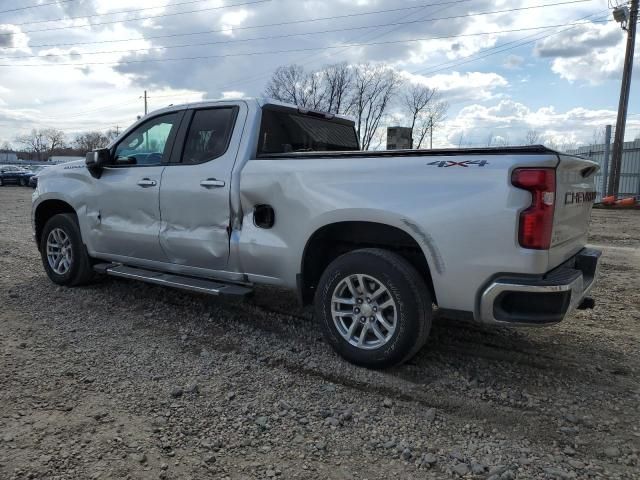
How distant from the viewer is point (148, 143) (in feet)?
17.7

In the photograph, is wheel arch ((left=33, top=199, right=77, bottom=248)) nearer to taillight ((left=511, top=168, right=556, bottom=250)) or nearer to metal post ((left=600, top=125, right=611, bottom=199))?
taillight ((left=511, top=168, right=556, bottom=250))

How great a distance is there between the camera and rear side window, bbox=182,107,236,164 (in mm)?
4715

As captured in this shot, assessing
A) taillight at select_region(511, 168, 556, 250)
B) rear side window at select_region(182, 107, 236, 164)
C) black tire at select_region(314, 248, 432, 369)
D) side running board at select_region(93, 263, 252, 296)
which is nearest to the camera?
taillight at select_region(511, 168, 556, 250)

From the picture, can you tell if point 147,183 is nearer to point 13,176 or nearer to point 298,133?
point 298,133

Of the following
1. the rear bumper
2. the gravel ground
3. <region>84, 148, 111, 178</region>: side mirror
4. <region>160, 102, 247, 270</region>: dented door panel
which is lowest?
the gravel ground

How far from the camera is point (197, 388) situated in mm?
3572

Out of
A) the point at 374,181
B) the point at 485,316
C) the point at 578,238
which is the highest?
the point at 374,181

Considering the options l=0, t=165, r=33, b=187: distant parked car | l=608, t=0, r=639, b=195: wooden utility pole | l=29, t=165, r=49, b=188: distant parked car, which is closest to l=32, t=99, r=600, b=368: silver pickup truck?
l=29, t=165, r=49, b=188: distant parked car

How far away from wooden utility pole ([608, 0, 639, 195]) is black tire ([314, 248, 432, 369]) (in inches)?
780

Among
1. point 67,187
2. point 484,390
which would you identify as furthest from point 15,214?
point 484,390

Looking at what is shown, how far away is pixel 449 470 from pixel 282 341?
82.3 inches

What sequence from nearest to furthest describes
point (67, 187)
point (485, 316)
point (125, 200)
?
point (485, 316) → point (125, 200) → point (67, 187)

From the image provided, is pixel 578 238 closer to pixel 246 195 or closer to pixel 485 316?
pixel 485 316

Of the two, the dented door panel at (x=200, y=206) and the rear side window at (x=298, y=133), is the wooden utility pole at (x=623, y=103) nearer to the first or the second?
the rear side window at (x=298, y=133)
